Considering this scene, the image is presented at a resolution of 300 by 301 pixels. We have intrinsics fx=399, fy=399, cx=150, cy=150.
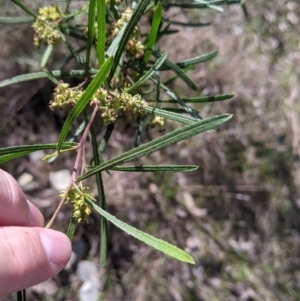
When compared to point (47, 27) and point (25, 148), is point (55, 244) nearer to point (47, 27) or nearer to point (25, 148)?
point (25, 148)

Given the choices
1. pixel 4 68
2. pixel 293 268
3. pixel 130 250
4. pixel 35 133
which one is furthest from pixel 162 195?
pixel 4 68

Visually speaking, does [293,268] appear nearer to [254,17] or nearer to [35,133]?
[254,17]

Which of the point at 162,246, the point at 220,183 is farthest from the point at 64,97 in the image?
the point at 220,183

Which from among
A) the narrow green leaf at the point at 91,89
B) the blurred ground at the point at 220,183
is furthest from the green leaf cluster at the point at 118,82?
the blurred ground at the point at 220,183

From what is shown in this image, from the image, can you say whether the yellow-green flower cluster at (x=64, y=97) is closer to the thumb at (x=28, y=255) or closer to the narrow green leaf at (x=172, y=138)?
the narrow green leaf at (x=172, y=138)

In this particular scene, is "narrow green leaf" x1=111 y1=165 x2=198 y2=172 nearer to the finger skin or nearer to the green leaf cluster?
the green leaf cluster
